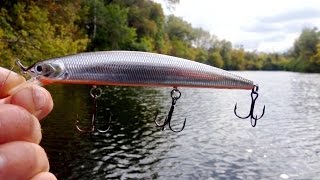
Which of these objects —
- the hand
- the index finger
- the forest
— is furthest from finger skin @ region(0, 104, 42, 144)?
the forest

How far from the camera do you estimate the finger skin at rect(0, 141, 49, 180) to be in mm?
1387

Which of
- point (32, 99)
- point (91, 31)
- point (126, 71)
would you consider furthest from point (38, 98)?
point (91, 31)

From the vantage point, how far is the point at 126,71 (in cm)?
229

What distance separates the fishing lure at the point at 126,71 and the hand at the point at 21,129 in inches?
16.6

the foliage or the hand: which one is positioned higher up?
the foliage

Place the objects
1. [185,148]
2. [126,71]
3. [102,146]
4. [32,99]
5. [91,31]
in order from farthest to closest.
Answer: [91,31] < [185,148] < [102,146] < [126,71] < [32,99]

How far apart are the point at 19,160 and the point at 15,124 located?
0.14m

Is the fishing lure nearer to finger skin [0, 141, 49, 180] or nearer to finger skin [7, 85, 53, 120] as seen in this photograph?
finger skin [7, 85, 53, 120]

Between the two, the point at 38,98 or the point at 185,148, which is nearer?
the point at 38,98

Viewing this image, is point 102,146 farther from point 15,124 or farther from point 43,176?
point 15,124

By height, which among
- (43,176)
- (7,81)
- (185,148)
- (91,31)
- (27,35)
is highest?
(91,31)


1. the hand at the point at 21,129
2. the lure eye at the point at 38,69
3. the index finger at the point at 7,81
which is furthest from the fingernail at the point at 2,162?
the lure eye at the point at 38,69

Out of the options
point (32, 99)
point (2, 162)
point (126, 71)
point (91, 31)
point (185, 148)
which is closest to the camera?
point (2, 162)

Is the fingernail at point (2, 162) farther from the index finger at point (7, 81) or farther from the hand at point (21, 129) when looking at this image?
the index finger at point (7, 81)
